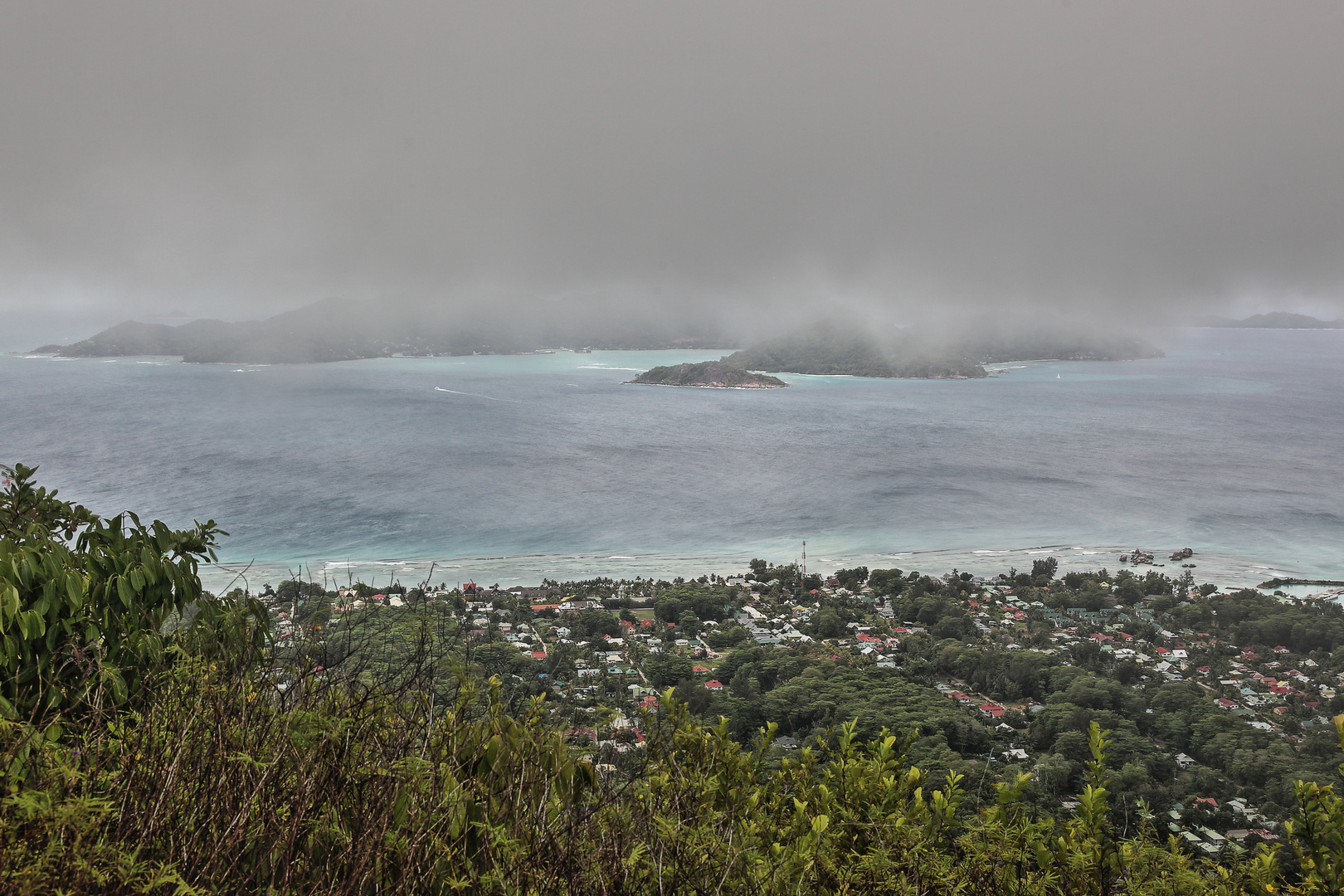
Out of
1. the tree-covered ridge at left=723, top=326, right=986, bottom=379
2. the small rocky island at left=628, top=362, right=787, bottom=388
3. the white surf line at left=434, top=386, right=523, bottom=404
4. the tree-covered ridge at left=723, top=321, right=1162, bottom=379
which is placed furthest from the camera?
the tree-covered ridge at left=723, top=321, right=1162, bottom=379

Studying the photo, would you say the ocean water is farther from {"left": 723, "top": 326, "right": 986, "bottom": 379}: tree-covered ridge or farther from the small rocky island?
{"left": 723, "top": 326, "right": 986, "bottom": 379}: tree-covered ridge

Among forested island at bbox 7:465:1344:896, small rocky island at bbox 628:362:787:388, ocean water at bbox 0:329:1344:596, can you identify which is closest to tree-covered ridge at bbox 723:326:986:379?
small rocky island at bbox 628:362:787:388

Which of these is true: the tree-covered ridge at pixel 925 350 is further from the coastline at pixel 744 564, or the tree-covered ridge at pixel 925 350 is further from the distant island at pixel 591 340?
the coastline at pixel 744 564

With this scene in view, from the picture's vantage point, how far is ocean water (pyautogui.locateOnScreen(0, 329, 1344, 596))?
76.3 feet

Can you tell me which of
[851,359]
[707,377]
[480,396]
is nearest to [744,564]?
[480,396]

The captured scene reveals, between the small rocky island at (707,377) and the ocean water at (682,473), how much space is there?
851 centimetres

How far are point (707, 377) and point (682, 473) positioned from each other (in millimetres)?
42562

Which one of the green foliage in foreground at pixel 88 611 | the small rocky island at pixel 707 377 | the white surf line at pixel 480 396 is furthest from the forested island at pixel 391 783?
the small rocky island at pixel 707 377

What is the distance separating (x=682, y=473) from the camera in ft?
115

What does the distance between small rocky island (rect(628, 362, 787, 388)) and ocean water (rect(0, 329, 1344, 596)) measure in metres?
8.51

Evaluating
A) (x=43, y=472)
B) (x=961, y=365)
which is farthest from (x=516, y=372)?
(x=43, y=472)

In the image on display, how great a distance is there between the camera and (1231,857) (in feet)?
8.89

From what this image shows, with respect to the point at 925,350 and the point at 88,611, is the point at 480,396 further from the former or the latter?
the point at 88,611

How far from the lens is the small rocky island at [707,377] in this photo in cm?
7462
